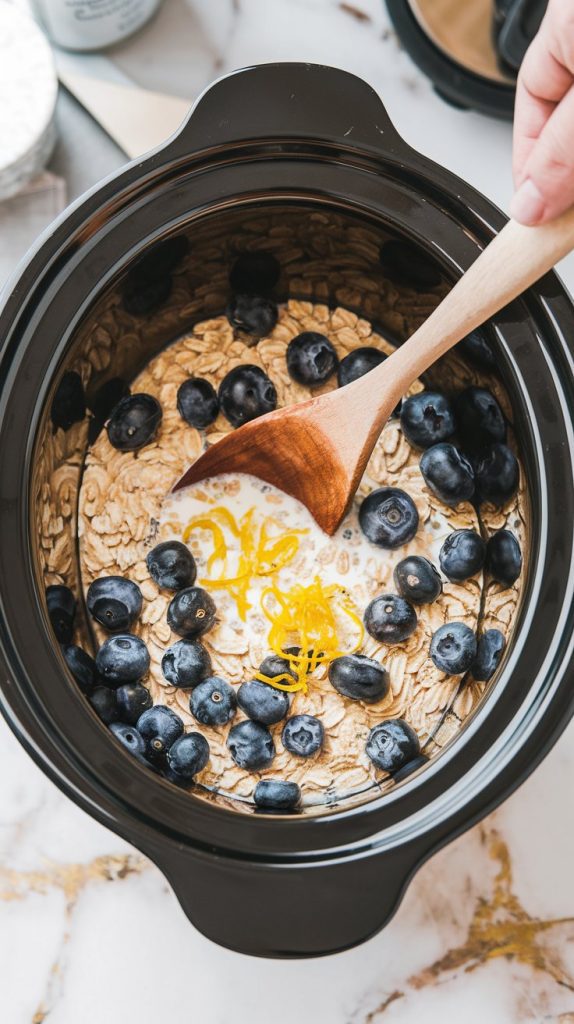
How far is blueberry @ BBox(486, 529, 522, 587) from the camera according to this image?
0.77 meters

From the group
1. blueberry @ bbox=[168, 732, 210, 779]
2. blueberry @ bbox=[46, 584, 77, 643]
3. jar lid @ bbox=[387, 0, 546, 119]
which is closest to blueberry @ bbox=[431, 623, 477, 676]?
blueberry @ bbox=[168, 732, 210, 779]

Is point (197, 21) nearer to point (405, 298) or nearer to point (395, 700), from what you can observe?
point (405, 298)

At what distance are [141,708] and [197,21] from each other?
0.76 meters

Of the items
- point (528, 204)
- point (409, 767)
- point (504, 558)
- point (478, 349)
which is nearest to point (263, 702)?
point (409, 767)

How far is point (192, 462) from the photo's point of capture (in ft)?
2.91

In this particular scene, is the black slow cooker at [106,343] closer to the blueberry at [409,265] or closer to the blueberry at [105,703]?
the blueberry at [409,265]

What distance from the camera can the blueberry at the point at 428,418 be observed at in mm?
841

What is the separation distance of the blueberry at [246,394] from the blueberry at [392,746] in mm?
305

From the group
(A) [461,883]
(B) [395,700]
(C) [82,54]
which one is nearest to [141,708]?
(B) [395,700]

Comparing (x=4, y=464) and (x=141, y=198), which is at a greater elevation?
(x=141, y=198)

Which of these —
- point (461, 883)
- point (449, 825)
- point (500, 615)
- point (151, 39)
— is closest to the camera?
point (449, 825)

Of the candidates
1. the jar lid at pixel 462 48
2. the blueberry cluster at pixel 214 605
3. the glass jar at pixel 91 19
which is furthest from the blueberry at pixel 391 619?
the glass jar at pixel 91 19

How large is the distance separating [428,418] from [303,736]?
31 centimetres

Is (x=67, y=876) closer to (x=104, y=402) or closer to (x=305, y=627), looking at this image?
(x=305, y=627)
